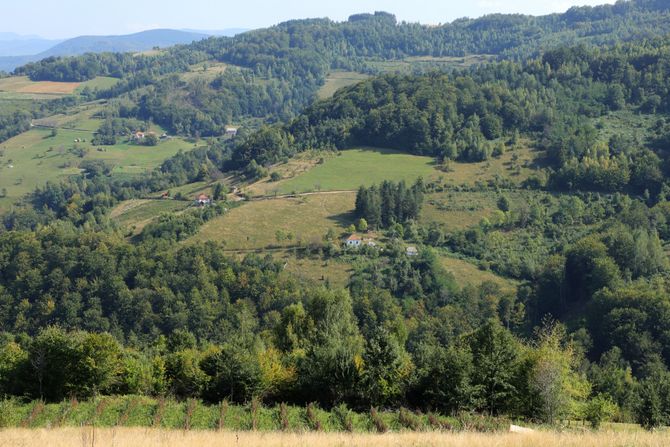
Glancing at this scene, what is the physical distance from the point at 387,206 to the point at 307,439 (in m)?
67.5

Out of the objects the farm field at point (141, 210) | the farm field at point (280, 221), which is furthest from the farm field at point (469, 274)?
the farm field at point (141, 210)

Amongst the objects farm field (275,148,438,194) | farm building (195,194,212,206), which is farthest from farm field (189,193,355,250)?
farm building (195,194,212,206)

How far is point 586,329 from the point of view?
197 ft

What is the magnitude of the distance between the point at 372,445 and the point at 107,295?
5219cm

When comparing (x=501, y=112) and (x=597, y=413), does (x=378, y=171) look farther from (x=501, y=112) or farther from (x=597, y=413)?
(x=597, y=413)

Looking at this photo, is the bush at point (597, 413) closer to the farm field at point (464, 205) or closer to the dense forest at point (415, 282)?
the dense forest at point (415, 282)

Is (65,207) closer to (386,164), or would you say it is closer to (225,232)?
(225,232)

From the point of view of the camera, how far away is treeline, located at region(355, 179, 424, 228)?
8600 cm

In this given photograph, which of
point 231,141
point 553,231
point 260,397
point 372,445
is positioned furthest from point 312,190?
point 231,141

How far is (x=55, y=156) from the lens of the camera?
A: 551 ft

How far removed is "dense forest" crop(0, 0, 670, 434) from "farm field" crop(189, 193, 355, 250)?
92.0 inches

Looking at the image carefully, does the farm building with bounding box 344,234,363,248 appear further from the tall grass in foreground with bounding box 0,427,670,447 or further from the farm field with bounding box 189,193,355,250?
the tall grass in foreground with bounding box 0,427,670,447

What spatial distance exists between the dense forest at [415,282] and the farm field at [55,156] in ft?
50.6

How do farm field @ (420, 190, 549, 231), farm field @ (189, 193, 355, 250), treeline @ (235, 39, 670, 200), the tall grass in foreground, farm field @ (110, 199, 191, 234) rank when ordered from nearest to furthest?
the tall grass in foreground < farm field @ (189, 193, 355, 250) < farm field @ (420, 190, 549, 231) < farm field @ (110, 199, 191, 234) < treeline @ (235, 39, 670, 200)
